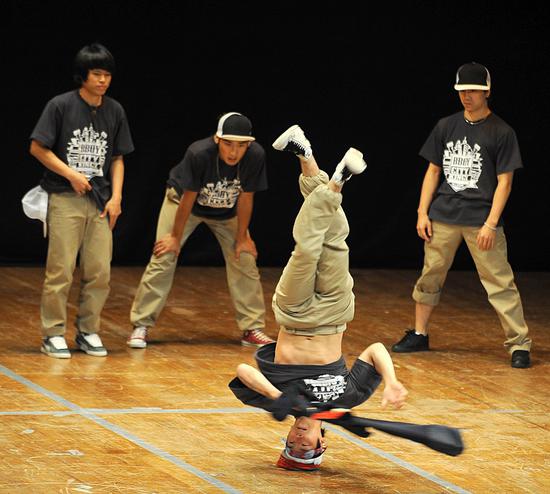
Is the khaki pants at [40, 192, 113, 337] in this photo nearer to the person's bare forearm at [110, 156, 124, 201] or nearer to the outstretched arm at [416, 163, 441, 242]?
the person's bare forearm at [110, 156, 124, 201]

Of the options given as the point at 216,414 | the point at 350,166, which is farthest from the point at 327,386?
the point at 216,414

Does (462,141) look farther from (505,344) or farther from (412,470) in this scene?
(412,470)

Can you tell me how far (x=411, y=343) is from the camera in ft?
20.9

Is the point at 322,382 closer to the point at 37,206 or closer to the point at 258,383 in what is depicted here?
the point at 258,383

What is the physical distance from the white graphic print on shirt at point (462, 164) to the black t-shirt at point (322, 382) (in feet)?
6.78

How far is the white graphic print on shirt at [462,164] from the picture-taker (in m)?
6.10

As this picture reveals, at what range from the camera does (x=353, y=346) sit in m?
6.45

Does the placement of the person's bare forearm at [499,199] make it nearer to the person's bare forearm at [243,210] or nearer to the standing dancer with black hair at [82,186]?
the person's bare forearm at [243,210]

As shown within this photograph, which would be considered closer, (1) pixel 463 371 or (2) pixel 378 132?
(1) pixel 463 371

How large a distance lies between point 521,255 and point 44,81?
11.5 feet

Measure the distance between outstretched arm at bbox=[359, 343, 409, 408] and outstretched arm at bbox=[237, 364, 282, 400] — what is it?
324mm

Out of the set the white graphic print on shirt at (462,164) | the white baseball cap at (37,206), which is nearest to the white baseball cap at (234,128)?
the white baseball cap at (37,206)

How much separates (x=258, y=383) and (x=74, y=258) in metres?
2.00

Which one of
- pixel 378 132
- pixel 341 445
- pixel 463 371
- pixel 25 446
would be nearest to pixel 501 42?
pixel 378 132
